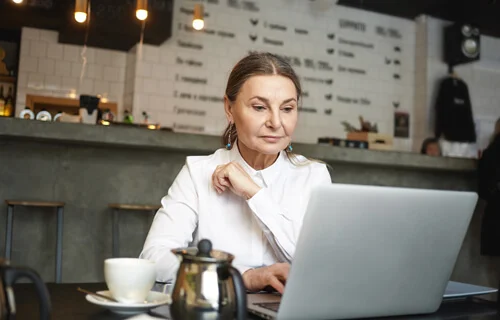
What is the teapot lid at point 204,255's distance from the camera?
833 mm

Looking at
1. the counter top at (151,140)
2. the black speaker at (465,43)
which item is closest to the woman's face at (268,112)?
the counter top at (151,140)

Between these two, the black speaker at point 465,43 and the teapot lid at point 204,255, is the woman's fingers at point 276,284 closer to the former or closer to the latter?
the teapot lid at point 204,255

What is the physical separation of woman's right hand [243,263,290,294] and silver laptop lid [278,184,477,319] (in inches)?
10.0

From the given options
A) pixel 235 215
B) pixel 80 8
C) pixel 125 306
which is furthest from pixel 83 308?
pixel 80 8

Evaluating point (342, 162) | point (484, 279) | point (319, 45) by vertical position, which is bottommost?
point (484, 279)

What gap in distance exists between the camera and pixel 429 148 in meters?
5.84

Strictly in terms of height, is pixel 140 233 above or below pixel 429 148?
below

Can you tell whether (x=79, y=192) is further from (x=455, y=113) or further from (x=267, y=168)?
(x=455, y=113)

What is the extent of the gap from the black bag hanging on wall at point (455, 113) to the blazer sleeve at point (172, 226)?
524cm

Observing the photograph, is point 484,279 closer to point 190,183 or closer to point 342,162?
point 342,162

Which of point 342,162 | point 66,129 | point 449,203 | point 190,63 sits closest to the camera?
point 449,203

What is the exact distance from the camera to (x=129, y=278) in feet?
3.17

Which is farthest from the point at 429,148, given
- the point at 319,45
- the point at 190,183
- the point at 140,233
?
the point at 190,183

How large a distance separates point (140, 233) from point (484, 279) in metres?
2.88
